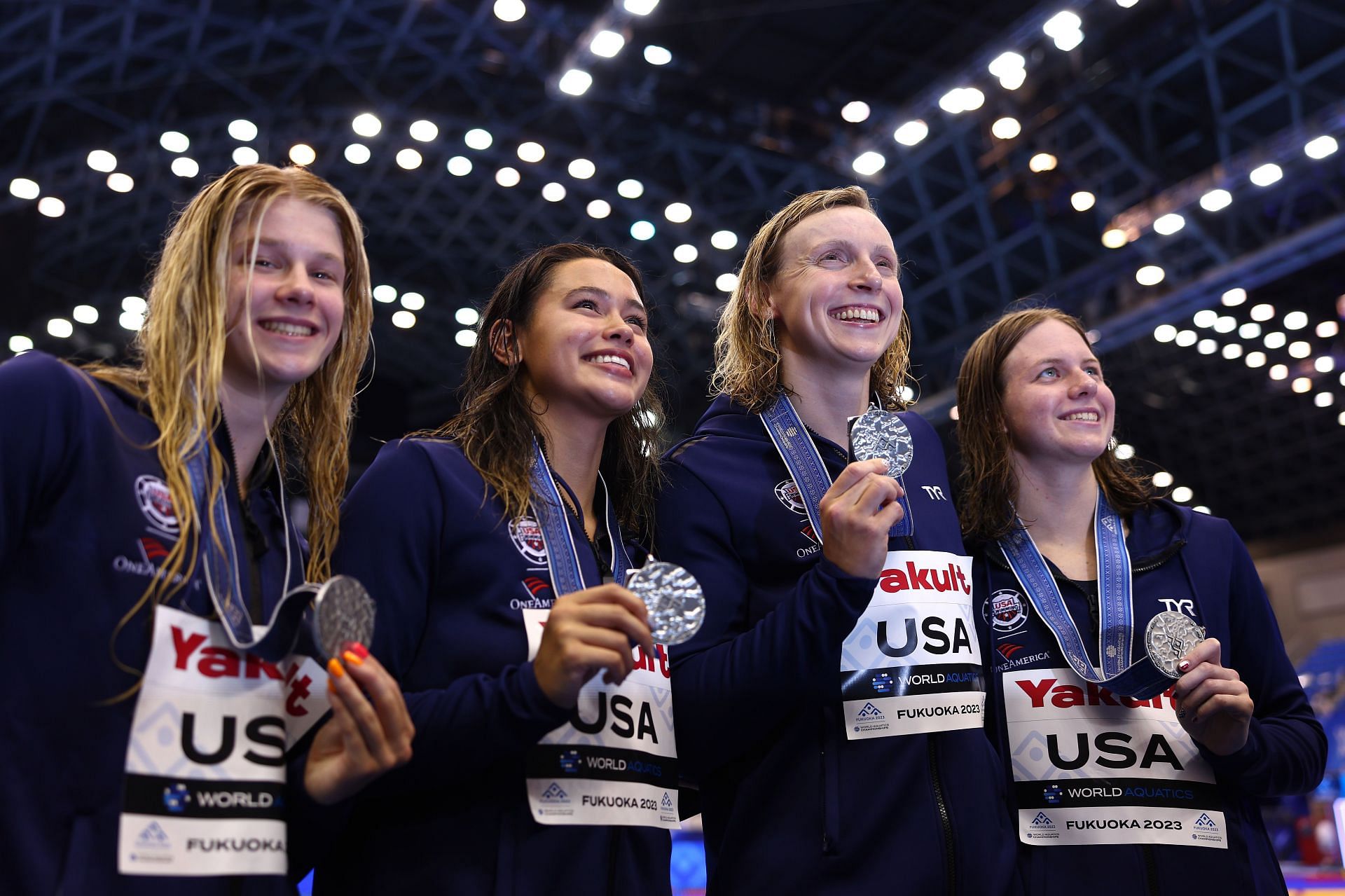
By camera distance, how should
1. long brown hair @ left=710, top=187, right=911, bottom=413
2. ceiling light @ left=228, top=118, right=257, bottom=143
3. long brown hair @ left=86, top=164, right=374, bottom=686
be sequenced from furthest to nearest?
ceiling light @ left=228, top=118, right=257, bottom=143, long brown hair @ left=710, top=187, right=911, bottom=413, long brown hair @ left=86, top=164, right=374, bottom=686

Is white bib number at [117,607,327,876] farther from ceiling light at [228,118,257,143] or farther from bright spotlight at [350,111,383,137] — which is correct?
ceiling light at [228,118,257,143]

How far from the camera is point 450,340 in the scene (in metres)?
18.2

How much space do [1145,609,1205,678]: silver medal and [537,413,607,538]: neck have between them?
1218 millimetres

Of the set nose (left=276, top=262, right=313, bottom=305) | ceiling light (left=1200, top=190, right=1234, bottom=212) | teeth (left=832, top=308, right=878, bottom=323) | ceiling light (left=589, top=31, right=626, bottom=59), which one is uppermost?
ceiling light (left=589, top=31, right=626, bottom=59)

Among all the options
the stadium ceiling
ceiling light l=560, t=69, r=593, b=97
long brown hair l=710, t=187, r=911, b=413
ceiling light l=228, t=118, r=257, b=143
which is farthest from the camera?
ceiling light l=228, t=118, r=257, b=143

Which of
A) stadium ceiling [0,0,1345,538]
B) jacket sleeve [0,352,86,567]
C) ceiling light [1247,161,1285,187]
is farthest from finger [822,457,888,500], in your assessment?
ceiling light [1247,161,1285,187]

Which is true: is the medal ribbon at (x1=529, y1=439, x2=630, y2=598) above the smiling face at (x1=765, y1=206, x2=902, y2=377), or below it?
below

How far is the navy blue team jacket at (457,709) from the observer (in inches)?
73.0

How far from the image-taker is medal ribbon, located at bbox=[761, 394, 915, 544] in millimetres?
2350

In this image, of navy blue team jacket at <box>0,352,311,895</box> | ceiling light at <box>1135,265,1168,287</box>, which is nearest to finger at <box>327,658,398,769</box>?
navy blue team jacket at <box>0,352,311,895</box>

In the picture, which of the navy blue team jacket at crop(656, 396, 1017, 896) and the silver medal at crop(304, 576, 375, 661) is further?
the navy blue team jacket at crop(656, 396, 1017, 896)

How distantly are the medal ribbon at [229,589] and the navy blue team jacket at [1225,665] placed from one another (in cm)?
162

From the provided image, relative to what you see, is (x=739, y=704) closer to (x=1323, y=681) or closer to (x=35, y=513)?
(x=35, y=513)

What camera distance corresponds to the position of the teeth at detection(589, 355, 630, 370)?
2443 mm
